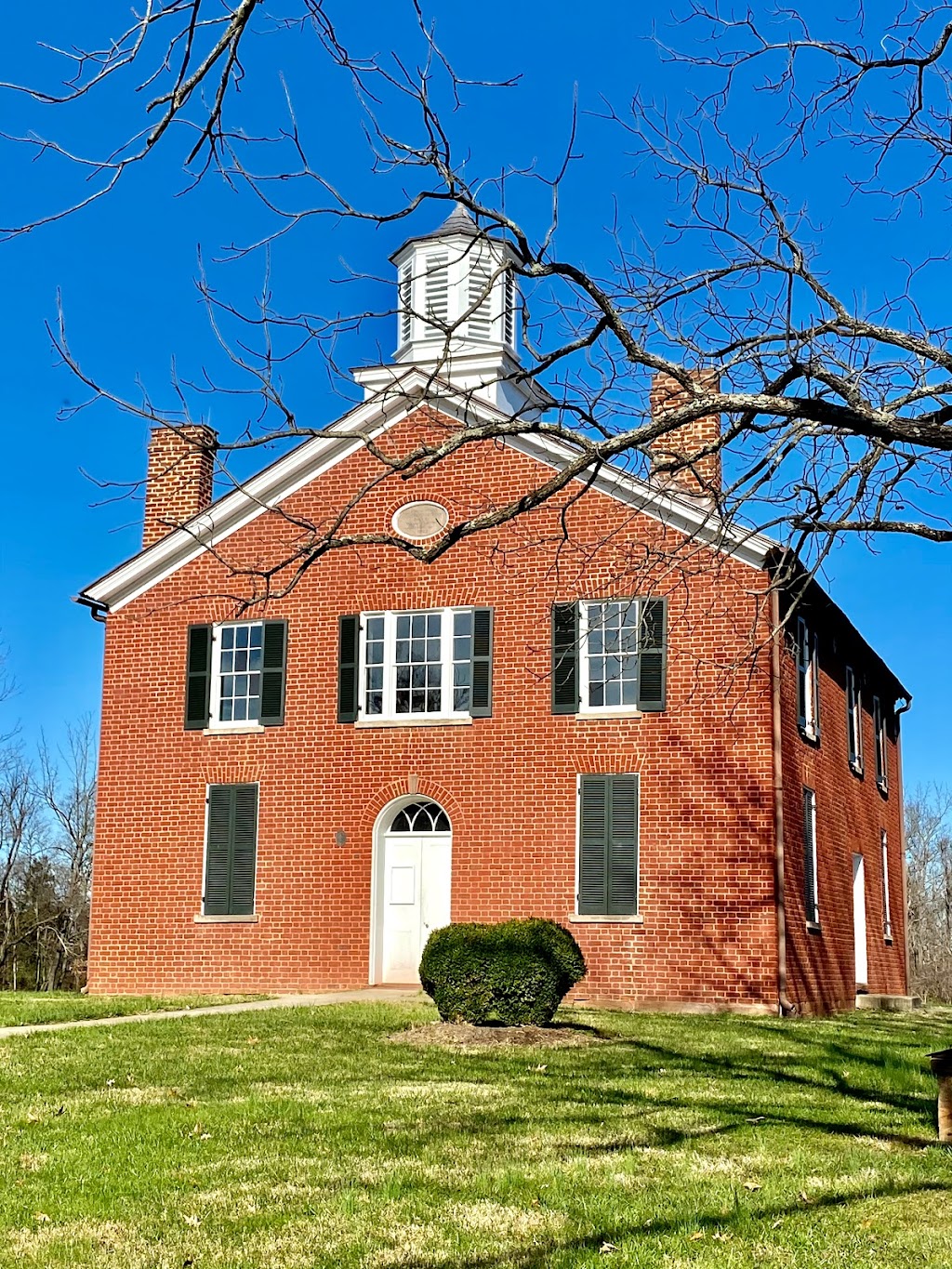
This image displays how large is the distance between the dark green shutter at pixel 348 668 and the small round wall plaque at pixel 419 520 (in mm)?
1399

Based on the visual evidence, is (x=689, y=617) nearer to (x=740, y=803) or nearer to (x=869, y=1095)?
(x=740, y=803)

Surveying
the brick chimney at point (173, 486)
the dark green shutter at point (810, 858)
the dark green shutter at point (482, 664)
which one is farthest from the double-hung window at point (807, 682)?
the brick chimney at point (173, 486)

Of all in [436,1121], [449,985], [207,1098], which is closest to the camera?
[436,1121]

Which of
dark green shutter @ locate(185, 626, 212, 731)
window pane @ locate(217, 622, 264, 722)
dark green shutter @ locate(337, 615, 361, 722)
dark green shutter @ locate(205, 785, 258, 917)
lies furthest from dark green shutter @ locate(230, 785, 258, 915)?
dark green shutter @ locate(337, 615, 361, 722)

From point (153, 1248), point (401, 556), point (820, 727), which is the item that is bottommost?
point (153, 1248)

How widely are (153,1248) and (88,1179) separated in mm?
1324

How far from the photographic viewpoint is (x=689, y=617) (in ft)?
61.3

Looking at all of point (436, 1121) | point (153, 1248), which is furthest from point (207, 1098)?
point (153, 1248)

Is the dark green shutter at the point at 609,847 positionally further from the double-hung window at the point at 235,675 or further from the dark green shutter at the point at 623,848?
the double-hung window at the point at 235,675

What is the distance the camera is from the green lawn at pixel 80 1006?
16.0m

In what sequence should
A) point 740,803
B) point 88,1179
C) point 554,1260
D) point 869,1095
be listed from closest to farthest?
point 554,1260 → point 88,1179 → point 869,1095 → point 740,803

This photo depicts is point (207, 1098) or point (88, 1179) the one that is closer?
point (88, 1179)

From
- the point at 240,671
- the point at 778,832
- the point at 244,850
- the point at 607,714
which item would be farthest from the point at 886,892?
the point at 240,671

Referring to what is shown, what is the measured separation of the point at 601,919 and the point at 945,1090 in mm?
9974
